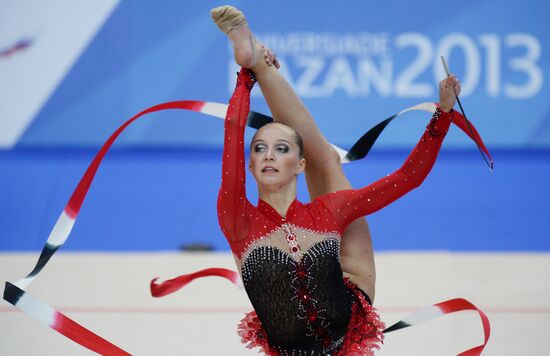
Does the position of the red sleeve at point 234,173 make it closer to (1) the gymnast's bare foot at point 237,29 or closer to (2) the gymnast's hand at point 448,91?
(1) the gymnast's bare foot at point 237,29

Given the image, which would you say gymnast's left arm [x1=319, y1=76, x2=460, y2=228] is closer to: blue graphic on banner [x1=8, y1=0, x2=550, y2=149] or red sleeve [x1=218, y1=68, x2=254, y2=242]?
red sleeve [x1=218, y1=68, x2=254, y2=242]

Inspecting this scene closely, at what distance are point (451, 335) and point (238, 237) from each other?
4.02ft

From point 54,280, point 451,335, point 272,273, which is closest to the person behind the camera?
point 272,273

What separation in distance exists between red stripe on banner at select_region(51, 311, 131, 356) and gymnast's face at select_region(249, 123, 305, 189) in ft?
2.11

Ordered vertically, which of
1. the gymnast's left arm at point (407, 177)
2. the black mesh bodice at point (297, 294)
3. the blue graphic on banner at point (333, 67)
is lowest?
the black mesh bodice at point (297, 294)

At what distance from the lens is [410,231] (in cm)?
525

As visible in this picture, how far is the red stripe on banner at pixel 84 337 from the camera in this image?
8.30 feet

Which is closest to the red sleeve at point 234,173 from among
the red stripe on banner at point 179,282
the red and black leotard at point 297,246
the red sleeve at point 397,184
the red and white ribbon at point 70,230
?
the red and black leotard at point 297,246

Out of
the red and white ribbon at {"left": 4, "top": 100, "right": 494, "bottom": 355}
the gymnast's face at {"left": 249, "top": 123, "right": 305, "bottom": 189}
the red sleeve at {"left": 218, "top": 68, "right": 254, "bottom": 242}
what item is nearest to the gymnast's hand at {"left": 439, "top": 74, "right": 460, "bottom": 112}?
the red and white ribbon at {"left": 4, "top": 100, "right": 494, "bottom": 355}

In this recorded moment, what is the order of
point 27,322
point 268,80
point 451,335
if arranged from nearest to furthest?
point 268,80, point 451,335, point 27,322

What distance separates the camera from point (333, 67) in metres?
5.21

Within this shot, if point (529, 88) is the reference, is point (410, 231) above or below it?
below

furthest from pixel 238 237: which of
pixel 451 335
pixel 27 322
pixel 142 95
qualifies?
pixel 142 95

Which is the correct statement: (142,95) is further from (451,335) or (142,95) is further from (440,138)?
(440,138)
